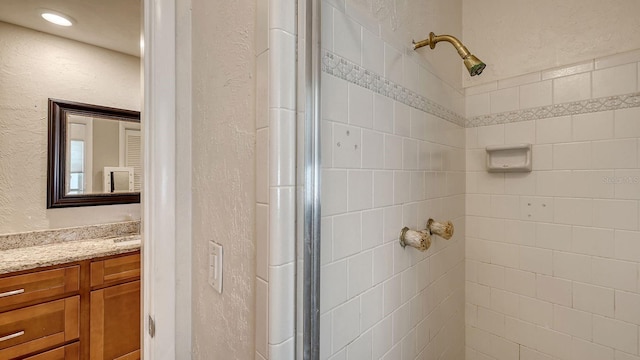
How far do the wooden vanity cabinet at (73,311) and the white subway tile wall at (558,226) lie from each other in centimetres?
199

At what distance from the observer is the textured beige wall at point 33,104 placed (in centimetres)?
161

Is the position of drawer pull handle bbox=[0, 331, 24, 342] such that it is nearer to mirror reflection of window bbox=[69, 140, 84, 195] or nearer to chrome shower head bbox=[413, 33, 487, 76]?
mirror reflection of window bbox=[69, 140, 84, 195]

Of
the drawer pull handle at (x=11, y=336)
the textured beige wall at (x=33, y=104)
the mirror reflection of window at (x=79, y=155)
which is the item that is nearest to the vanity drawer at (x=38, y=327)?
the drawer pull handle at (x=11, y=336)

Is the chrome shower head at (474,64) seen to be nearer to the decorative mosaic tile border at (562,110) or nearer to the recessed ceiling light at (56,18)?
the decorative mosaic tile border at (562,110)

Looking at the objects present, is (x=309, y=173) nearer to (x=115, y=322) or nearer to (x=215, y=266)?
(x=215, y=266)

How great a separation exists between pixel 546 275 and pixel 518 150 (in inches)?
21.3

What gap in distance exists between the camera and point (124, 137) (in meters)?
2.08

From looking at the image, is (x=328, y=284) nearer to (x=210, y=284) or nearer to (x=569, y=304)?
(x=210, y=284)

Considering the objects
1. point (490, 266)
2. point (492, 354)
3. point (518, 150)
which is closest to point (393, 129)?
point (518, 150)

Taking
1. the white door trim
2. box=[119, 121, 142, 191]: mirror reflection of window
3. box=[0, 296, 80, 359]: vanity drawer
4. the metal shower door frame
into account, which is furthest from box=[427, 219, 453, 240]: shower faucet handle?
box=[119, 121, 142, 191]: mirror reflection of window

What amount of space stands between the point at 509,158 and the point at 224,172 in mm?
1227

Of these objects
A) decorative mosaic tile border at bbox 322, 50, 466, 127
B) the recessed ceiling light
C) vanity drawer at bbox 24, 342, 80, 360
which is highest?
the recessed ceiling light

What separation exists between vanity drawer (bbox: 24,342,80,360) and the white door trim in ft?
4.13

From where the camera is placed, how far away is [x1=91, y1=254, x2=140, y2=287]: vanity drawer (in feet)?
5.09
